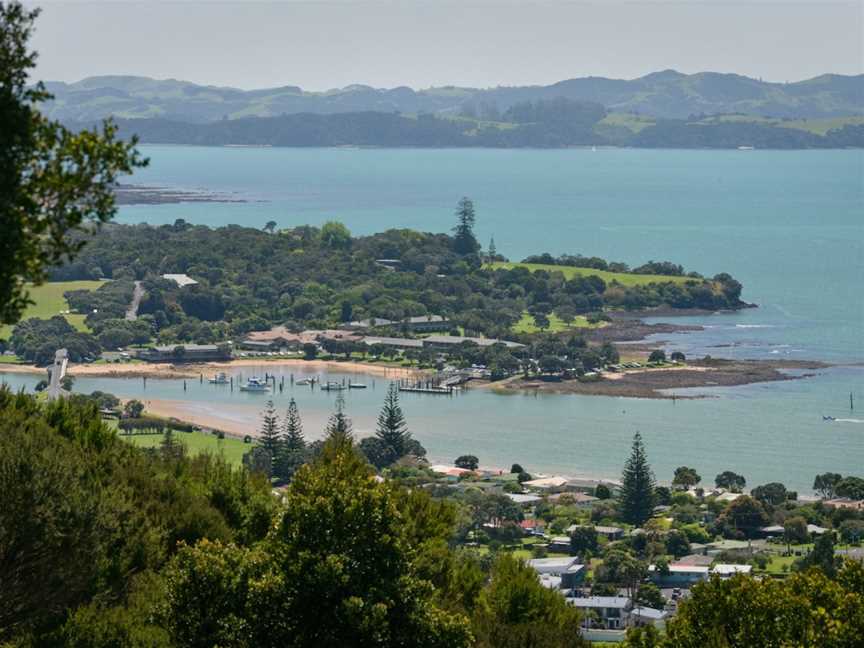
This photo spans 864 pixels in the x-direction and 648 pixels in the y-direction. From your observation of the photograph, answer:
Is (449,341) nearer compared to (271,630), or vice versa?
(271,630)

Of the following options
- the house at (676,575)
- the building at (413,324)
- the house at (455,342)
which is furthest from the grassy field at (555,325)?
the house at (676,575)

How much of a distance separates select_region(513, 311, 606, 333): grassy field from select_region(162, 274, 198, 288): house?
13206mm

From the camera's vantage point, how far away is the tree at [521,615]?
1348 centimetres

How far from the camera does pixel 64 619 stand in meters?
12.0

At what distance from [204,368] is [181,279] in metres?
14.6

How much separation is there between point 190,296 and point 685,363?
20995 millimetres

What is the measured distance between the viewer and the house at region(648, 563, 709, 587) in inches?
1036

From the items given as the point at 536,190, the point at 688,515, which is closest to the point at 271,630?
the point at 688,515

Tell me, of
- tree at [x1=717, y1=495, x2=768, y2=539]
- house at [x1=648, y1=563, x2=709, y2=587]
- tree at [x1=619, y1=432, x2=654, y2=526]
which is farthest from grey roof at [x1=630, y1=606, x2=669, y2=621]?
tree at [x1=619, y1=432, x2=654, y2=526]

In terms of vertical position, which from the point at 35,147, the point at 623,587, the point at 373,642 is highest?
the point at 35,147

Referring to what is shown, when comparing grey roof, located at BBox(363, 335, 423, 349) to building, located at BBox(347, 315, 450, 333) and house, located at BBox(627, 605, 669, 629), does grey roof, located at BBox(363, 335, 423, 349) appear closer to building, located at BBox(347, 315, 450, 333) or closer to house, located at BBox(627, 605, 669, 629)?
building, located at BBox(347, 315, 450, 333)

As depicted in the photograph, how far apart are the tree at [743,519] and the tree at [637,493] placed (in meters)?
1.58

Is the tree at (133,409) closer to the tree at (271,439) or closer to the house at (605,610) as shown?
the tree at (271,439)

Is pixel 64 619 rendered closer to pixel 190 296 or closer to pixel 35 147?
pixel 35 147
